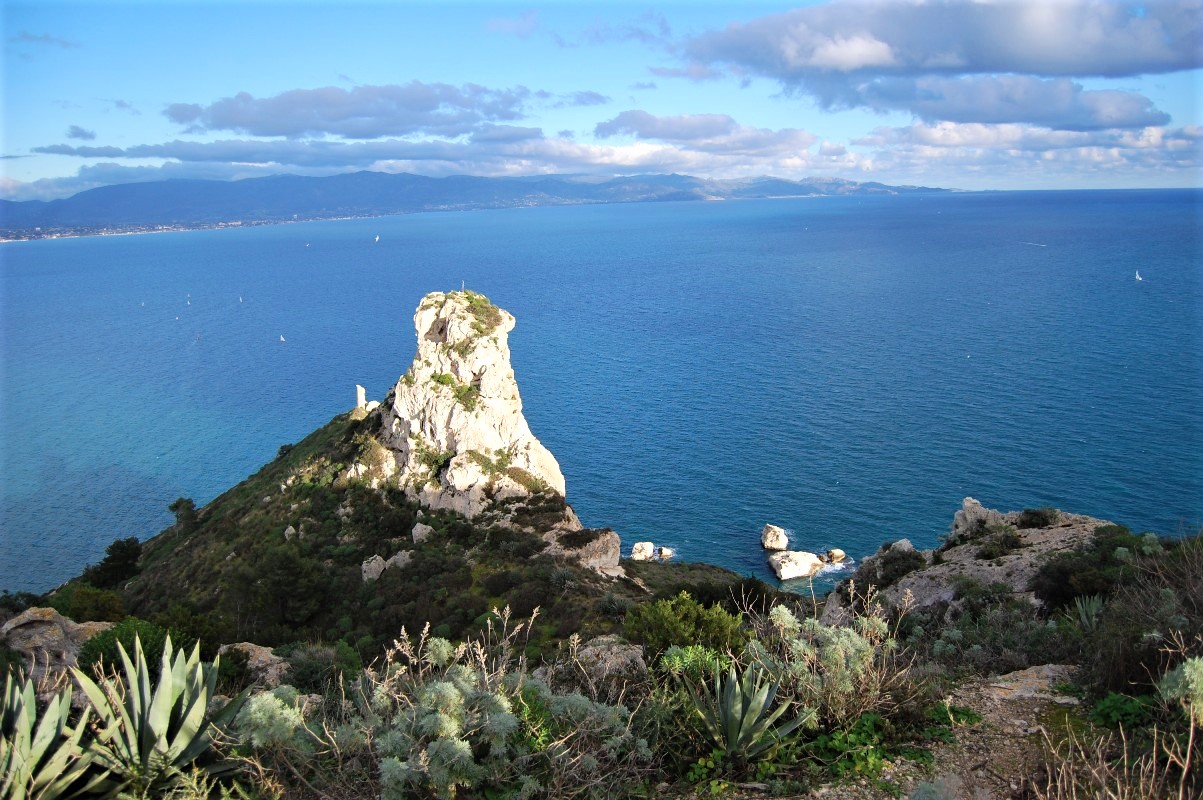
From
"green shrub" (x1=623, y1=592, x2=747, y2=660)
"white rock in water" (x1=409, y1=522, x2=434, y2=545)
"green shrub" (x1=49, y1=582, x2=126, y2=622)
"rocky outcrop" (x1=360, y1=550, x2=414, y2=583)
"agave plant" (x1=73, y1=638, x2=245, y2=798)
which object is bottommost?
"rocky outcrop" (x1=360, y1=550, x2=414, y2=583)

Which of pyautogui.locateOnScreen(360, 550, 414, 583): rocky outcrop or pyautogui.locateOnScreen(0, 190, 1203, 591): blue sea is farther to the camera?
pyautogui.locateOnScreen(0, 190, 1203, 591): blue sea

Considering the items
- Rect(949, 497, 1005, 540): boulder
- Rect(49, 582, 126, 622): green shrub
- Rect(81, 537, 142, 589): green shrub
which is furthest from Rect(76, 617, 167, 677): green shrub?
Rect(81, 537, 142, 589): green shrub

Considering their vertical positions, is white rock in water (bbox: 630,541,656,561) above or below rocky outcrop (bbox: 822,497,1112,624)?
below

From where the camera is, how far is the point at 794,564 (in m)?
Answer: 39.7

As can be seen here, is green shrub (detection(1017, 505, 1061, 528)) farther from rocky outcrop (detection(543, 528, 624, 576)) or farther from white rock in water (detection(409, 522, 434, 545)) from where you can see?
white rock in water (detection(409, 522, 434, 545))

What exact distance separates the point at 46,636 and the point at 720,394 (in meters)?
57.0

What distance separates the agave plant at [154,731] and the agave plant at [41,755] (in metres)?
0.20

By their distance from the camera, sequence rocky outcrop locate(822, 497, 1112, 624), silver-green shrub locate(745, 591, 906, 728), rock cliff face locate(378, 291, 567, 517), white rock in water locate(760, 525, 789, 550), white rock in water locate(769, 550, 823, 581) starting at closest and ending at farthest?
silver-green shrub locate(745, 591, 906, 728) → rocky outcrop locate(822, 497, 1112, 624) → rock cliff face locate(378, 291, 567, 517) → white rock in water locate(769, 550, 823, 581) → white rock in water locate(760, 525, 789, 550)

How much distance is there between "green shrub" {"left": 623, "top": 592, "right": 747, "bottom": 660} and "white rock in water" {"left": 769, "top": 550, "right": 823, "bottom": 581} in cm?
2807

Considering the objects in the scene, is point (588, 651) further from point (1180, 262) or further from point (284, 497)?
point (1180, 262)

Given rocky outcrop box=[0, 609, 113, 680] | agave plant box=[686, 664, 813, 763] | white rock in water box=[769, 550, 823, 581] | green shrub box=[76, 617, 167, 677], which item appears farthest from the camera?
white rock in water box=[769, 550, 823, 581]

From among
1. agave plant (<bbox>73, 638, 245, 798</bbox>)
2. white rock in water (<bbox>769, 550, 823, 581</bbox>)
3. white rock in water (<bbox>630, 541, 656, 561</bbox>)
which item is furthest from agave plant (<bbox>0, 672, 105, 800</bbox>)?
white rock in water (<bbox>630, 541, 656, 561</bbox>)

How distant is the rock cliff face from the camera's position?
35781 millimetres

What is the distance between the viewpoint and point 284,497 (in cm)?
3828
